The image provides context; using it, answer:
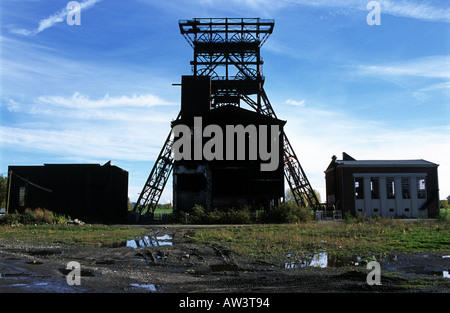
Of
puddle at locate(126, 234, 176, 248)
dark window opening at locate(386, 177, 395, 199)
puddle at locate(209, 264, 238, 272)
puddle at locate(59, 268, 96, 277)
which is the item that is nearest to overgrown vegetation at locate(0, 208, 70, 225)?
puddle at locate(126, 234, 176, 248)

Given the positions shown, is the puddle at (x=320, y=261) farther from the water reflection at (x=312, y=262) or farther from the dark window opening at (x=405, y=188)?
the dark window opening at (x=405, y=188)

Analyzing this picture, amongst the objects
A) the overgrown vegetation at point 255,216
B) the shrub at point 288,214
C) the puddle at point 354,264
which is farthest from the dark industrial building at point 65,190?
the puddle at point 354,264

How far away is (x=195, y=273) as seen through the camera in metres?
8.51

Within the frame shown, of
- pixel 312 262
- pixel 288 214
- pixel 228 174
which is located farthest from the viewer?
pixel 228 174

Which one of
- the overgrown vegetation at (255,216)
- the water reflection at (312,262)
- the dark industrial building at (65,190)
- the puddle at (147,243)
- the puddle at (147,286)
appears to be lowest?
the puddle at (147,243)

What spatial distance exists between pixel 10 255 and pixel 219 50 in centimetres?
3115

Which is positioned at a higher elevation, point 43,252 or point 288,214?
point 288,214

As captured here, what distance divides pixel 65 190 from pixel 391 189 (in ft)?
98.9

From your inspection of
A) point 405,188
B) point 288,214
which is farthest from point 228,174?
point 405,188

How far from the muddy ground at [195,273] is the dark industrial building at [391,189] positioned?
21672 mm

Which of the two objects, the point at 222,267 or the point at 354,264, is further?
the point at 354,264

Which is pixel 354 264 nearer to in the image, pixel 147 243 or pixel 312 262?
pixel 312 262

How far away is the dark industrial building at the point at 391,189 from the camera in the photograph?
32.4 metres
